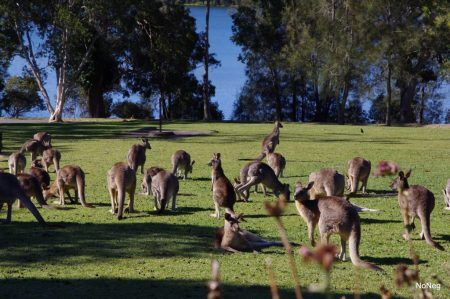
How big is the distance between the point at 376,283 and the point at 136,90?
41.8m

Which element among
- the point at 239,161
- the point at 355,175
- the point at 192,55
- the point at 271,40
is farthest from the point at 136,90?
the point at 355,175

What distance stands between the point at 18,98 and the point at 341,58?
74.2ft

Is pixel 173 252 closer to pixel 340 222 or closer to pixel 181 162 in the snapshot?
pixel 340 222

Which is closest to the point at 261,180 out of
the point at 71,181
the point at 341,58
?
the point at 71,181

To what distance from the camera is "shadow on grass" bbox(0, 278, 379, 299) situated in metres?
6.07

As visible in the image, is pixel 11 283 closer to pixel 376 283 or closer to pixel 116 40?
pixel 376 283

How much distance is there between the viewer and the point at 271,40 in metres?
47.8

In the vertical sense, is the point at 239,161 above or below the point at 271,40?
below

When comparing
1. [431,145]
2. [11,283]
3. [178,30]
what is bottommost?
[11,283]

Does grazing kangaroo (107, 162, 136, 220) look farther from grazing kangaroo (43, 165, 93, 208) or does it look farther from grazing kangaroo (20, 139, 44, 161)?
grazing kangaroo (20, 139, 44, 161)

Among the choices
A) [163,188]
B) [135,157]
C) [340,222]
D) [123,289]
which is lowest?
[123,289]

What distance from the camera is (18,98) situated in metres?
50.1

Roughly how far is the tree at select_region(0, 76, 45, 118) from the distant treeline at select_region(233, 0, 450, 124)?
46.7ft

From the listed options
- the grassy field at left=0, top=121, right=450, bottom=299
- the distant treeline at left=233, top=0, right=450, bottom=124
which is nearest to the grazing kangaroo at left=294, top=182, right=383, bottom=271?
the grassy field at left=0, top=121, right=450, bottom=299
